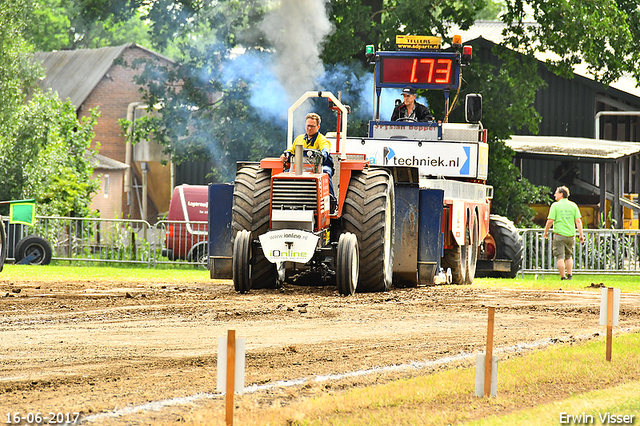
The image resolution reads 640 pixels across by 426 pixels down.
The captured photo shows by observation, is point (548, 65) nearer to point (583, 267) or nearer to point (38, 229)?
point (583, 267)

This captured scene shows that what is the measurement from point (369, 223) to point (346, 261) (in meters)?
0.83

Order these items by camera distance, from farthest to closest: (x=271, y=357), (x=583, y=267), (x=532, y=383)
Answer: (x=583, y=267) < (x=271, y=357) < (x=532, y=383)

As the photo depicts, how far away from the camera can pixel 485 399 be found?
6.39 m

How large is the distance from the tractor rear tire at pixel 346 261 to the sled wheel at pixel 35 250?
39.8 feet

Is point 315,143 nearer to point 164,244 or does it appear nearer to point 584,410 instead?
point 584,410

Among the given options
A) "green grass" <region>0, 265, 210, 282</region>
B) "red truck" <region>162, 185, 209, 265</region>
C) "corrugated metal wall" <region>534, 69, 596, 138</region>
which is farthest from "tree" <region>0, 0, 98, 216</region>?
"corrugated metal wall" <region>534, 69, 596, 138</region>

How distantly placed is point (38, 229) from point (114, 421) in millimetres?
20253

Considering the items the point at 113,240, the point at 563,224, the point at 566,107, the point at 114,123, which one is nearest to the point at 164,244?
the point at 113,240

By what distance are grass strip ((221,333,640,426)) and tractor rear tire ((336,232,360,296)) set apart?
479 cm

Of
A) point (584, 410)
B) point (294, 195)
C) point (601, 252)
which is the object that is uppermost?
point (294, 195)

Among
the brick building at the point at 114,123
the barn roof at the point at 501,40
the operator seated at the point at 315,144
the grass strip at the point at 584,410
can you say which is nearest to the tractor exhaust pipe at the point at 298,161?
the operator seated at the point at 315,144

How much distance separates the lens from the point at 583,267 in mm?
23453

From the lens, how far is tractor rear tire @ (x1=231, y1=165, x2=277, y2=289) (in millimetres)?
13125

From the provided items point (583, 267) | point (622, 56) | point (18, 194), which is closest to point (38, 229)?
point (18, 194)
